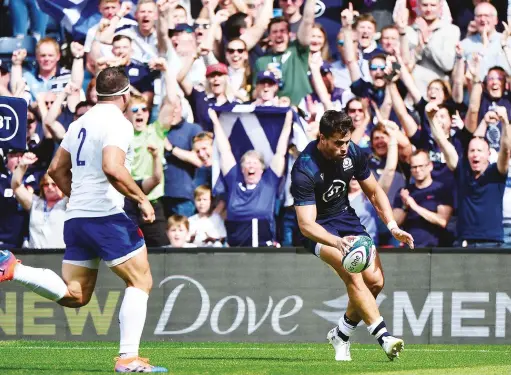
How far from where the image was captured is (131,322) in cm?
793

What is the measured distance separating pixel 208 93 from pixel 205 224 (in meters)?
1.89

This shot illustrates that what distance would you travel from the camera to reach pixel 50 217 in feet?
47.3

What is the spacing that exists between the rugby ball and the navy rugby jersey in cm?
70

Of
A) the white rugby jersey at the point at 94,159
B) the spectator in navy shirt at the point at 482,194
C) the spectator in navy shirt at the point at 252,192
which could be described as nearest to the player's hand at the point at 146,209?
the white rugby jersey at the point at 94,159

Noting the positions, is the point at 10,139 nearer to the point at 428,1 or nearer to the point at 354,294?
the point at 354,294

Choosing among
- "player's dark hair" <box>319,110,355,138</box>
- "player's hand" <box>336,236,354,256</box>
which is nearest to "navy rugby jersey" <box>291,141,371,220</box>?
"player's dark hair" <box>319,110,355,138</box>

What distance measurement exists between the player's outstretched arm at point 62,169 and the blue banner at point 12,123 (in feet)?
5.28

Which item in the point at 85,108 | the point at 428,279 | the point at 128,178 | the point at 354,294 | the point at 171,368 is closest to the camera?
the point at 128,178

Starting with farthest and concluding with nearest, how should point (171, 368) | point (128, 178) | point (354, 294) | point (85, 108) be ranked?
point (85, 108), point (354, 294), point (171, 368), point (128, 178)

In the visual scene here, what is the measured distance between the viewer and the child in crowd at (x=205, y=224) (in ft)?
47.1

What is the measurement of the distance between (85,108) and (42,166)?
1016mm

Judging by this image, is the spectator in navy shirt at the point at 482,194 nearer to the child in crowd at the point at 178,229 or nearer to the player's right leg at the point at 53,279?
the child in crowd at the point at 178,229

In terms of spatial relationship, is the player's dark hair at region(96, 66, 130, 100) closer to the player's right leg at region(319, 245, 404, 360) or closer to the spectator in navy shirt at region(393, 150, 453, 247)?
the player's right leg at region(319, 245, 404, 360)

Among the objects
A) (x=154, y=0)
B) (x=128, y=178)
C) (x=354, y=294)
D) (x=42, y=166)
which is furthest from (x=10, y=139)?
(x=154, y=0)
